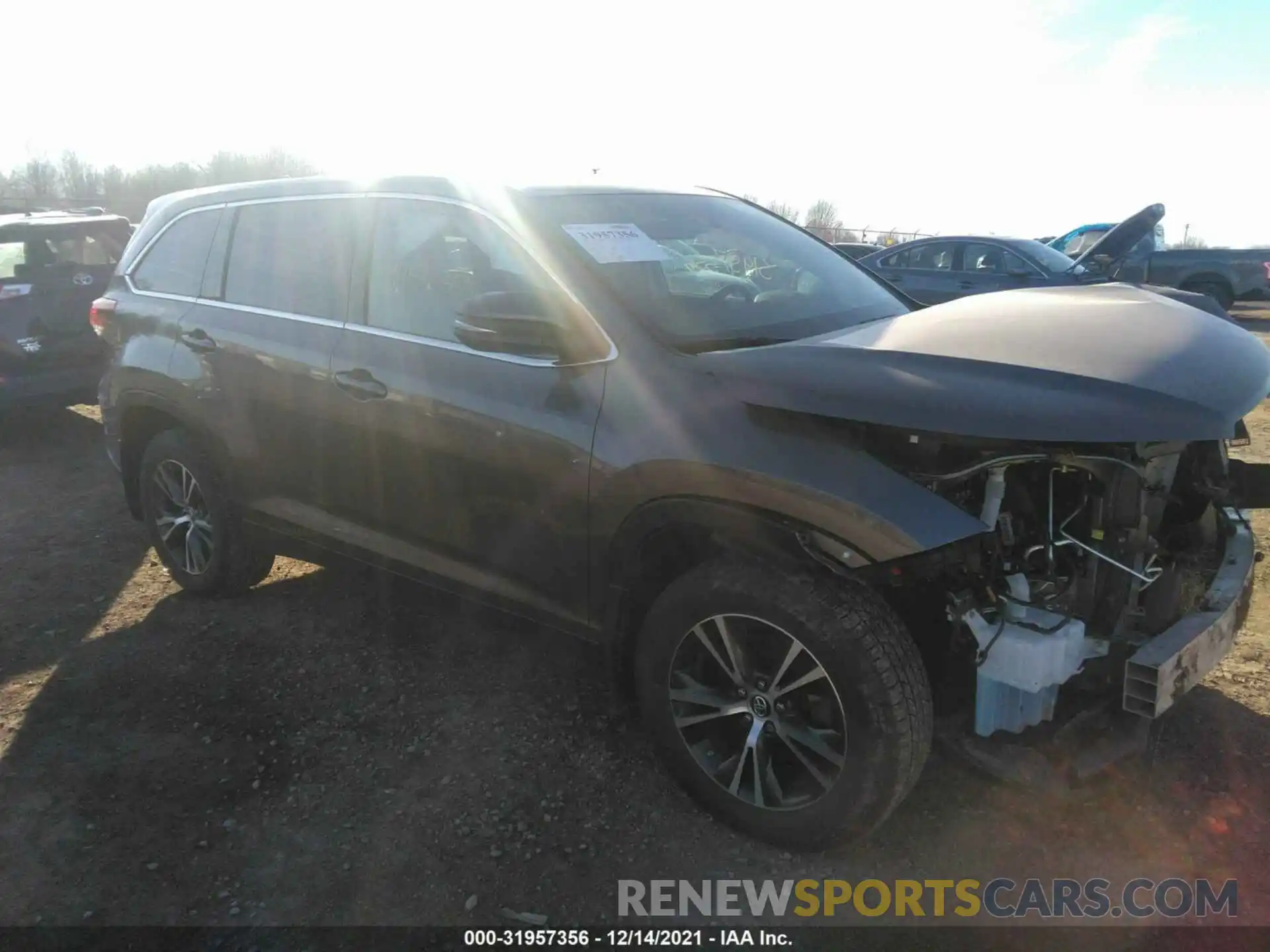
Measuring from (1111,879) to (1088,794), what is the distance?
0.35 m

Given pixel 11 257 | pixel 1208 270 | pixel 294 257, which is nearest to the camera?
pixel 294 257

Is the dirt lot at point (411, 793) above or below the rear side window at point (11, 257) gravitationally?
below

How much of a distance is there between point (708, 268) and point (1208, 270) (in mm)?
14754

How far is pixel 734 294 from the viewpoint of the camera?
3.13 meters

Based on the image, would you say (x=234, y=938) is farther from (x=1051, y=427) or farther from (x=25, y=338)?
(x=25, y=338)

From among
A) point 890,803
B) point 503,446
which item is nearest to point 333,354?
point 503,446

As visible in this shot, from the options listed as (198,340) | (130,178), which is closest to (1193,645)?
(198,340)

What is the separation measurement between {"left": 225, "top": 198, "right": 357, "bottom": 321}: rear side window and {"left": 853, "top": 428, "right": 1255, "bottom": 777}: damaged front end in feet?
7.31

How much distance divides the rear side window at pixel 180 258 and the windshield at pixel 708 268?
2.00 meters

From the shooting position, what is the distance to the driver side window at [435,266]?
2973mm

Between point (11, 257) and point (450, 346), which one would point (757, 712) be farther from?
point (11, 257)

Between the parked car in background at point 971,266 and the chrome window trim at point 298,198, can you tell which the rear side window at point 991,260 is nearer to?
the parked car in background at point 971,266

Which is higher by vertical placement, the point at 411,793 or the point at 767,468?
the point at 767,468

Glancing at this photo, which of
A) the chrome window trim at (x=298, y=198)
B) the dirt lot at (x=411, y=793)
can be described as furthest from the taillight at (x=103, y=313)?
the dirt lot at (x=411, y=793)
